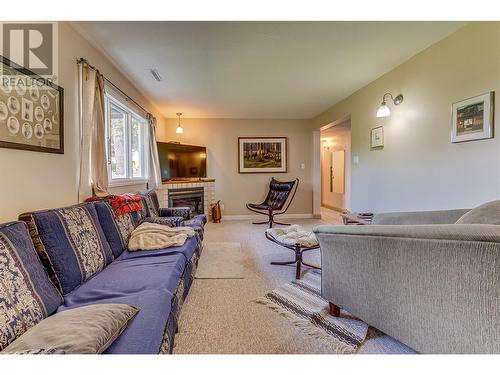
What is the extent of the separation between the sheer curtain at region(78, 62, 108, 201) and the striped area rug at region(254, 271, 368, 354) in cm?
184

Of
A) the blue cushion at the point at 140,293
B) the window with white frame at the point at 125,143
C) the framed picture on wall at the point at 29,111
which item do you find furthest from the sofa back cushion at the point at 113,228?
the window with white frame at the point at 125,143

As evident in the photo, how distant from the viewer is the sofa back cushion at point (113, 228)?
190cm

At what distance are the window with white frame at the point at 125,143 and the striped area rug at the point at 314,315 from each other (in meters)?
2.20

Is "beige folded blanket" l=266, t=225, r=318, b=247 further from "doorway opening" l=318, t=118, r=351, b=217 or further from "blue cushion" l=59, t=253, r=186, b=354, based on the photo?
"doorway opening" l=318, t=118, r=351, b=217

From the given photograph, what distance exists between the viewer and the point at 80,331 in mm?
845

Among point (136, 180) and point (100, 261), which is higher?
point (136, 180)

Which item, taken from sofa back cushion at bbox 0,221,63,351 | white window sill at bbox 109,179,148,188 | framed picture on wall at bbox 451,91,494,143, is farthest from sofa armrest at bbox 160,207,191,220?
framed picture on wall at bbox 451,91,494,143

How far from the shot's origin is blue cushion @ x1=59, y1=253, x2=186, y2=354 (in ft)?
3.04

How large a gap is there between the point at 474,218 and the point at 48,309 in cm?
221

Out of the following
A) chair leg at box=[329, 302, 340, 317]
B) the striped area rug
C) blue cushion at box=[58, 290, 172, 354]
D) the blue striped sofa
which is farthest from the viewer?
chair leg at box=[329, 302, 340, 317]

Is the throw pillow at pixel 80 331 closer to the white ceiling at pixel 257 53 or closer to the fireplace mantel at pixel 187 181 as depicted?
the white ceiling at pixel 257 53
